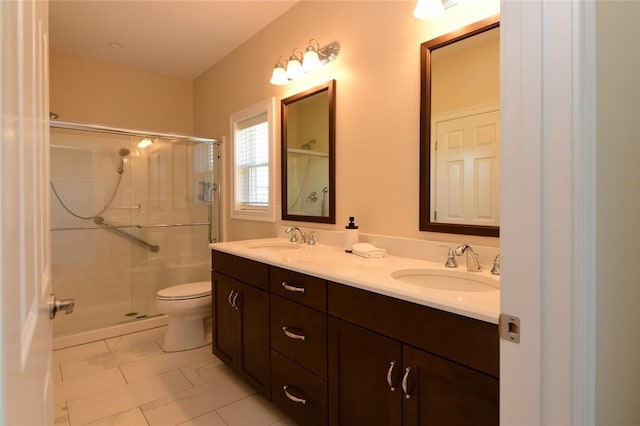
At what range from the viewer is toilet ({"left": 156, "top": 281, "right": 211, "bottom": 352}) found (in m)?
2.44

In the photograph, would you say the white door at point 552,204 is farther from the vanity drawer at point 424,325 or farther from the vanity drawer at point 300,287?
the vanity drawer at point 300,287

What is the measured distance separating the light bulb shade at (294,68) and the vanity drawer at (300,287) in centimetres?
137

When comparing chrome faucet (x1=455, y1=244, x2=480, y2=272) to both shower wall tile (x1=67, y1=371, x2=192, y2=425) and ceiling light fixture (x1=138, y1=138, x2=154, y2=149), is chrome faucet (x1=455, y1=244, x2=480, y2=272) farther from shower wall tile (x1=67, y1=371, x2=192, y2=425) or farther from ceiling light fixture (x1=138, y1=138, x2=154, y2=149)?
ceiling light fixture (x1=138, y1=138, x2=154, y2=149)

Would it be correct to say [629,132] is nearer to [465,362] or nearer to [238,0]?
[465,362]

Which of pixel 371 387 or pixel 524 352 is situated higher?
pixel 524 352

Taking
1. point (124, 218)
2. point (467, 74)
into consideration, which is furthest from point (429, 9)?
point (124, 218)

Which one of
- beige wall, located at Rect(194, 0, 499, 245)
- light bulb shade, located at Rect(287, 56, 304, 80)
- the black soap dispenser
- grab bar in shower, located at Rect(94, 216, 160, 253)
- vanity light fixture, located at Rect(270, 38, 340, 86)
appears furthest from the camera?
grab bar in shower, located at Rect(94, 216, 160, 253)

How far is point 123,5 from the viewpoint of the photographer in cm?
239

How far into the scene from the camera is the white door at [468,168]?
4.54 ft

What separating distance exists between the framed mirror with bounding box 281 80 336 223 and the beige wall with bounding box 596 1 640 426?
1.52 m

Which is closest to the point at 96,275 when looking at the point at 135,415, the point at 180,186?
the point at 180,186

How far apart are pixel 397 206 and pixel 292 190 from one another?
3.07ft

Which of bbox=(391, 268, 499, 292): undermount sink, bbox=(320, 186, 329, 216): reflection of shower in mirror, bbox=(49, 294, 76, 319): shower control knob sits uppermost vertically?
bbox=(320, 186, 329, 216): reflection of shower in mirror

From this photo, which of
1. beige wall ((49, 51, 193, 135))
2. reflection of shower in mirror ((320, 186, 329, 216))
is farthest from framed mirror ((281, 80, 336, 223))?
beige wall ((49, 51, 193, 135))
